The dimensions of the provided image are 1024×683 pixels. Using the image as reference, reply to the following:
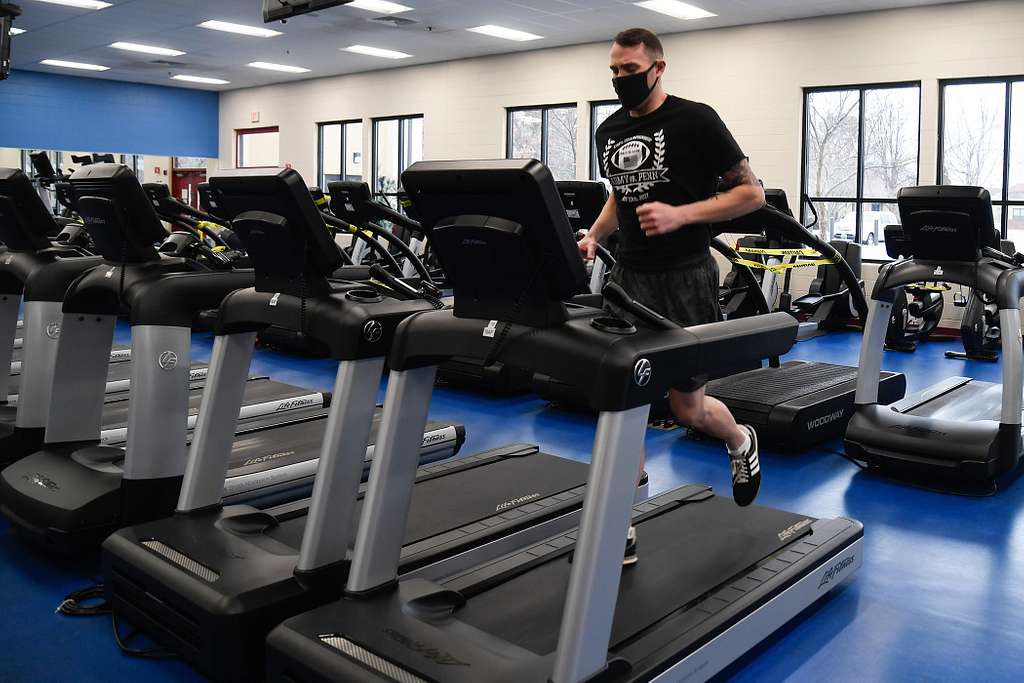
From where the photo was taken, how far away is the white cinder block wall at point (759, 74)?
848 cm

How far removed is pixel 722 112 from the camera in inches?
396

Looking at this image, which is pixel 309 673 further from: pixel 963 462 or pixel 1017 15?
pixel 1017 15

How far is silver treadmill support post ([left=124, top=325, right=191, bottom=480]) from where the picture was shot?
277cm

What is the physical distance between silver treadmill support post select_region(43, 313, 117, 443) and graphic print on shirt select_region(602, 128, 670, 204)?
189 cm

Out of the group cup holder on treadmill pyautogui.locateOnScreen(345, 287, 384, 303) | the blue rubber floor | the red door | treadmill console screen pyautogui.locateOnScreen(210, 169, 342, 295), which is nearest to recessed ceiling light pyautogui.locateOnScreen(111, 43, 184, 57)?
the red door

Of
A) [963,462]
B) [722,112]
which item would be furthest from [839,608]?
[722,112]

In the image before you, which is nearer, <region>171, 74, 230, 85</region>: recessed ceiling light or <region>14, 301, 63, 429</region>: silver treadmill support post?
<region>14, 301, 63, 429</region>: silver treadmill support post

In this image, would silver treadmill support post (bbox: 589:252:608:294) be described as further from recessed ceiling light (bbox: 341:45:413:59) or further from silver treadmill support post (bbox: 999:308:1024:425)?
recessed ceiling light (bbox: 341:45:413:59)

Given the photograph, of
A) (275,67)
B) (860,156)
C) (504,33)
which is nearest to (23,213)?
(504,33)

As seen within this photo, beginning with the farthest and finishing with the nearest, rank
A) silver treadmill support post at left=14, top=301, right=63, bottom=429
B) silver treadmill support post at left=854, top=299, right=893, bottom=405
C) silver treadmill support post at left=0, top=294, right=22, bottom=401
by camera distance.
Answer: silver treadmill support post at left=854, top=299, right=893, bottom=405 < silver treadmill support post at left=0, top=294, right=22, bottom=401 < silver treadmill support post at left=14, top=301, right=63, bottom=429

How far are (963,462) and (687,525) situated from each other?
61.4 inches

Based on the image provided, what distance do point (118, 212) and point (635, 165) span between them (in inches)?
68.8

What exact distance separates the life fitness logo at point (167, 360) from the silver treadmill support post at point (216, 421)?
24 centimetres

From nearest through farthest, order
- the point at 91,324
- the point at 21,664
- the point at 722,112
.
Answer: the point at 21,664
the point at 91,324
the point at 722,112
